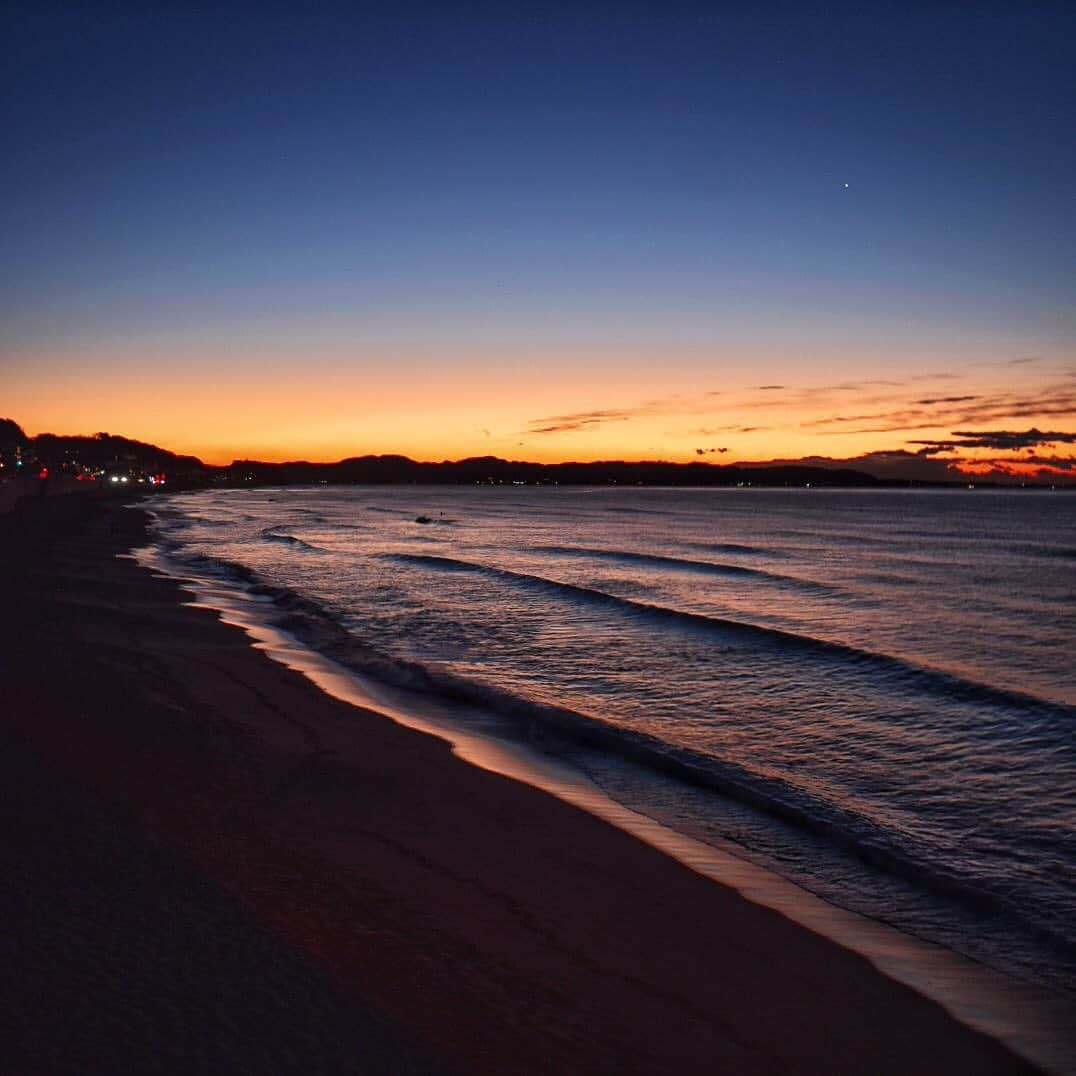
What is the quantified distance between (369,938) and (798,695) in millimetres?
10887

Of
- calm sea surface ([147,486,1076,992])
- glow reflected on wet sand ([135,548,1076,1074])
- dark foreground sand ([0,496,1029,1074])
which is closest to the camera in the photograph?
dark foreground sand ([0,496,1029,1074])

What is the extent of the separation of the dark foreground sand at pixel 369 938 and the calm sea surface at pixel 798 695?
150 centimetres

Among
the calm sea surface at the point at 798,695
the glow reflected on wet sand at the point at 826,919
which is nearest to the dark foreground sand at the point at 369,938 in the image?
the glow reflected on wet sand at the point at 826,919

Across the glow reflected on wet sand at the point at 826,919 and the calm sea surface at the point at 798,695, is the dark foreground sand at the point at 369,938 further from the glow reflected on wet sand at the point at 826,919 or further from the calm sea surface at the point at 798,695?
the calm sea surface at the point at 798,695

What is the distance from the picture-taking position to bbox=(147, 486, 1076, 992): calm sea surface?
773cm

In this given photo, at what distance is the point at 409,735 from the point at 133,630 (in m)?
8.87

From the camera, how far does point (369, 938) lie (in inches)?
210

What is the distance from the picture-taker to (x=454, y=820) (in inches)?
319

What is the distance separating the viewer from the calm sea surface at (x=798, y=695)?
7.73 metres

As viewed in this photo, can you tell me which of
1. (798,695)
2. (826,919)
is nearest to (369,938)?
(826,919)

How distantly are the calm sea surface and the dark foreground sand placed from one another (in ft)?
4.91

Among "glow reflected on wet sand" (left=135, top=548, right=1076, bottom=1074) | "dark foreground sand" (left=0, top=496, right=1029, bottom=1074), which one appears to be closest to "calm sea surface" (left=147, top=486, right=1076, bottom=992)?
"glow reflected on wet sand" (left=135, top=548, right=1076, bottom=1074)

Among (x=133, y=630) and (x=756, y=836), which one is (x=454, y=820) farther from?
(x=133, y=630)

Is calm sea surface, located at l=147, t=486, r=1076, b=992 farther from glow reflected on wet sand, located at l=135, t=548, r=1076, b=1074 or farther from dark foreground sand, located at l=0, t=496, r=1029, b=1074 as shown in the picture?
dark foreground sand, located at l=0, t=496, r=1029, b=1074
